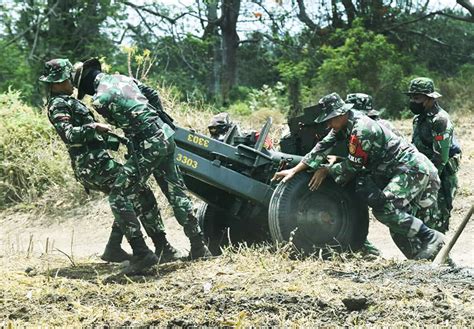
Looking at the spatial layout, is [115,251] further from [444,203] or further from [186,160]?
[444,203]

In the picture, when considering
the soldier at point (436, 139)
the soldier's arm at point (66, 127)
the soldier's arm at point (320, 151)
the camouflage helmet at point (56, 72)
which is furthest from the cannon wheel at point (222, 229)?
the camouflage helmet at point (56, 72)

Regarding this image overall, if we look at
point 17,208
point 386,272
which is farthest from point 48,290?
point 17,208

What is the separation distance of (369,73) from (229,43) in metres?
6.51

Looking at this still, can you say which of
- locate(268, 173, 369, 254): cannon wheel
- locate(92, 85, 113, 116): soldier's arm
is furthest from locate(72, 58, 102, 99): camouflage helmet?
locate(268, 173, 369, 254): cannon wheel

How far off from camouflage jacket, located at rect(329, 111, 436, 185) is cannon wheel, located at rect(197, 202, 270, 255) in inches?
55.0

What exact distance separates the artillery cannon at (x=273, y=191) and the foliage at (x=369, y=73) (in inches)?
412

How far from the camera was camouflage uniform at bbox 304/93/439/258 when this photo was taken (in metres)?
7.87

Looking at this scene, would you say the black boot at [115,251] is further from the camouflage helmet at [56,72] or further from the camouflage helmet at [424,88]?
the camouflage helmet at [424,88]

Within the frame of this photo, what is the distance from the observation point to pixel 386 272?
7195 millimetres

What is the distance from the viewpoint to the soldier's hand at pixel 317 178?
7.98 m

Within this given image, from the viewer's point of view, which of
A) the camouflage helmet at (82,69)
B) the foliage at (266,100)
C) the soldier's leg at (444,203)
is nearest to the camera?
the camouflage helmet at (82,69)

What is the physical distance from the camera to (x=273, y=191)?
26.9ft

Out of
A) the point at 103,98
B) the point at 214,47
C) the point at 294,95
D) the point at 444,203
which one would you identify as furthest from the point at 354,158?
the point at 214,47

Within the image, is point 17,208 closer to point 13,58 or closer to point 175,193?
point 175,193
